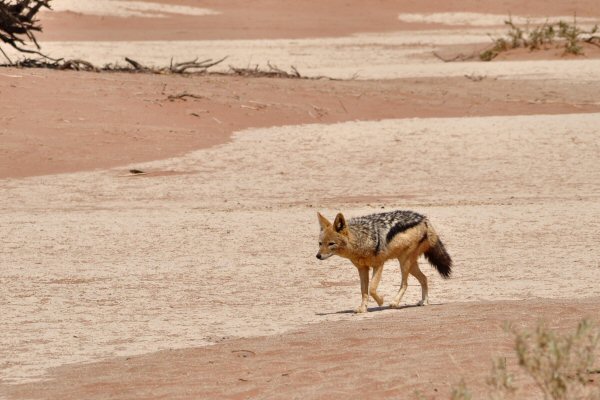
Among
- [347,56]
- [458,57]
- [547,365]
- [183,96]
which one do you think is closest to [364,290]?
[547,365]

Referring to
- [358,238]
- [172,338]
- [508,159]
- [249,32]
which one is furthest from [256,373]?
[249,32]

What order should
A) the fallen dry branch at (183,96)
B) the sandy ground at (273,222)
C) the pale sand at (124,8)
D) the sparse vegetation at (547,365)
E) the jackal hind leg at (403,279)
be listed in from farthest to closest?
the pale sand at (124,8) < the fallen dry branch at (183,96) < the jackal hind leg at (403,279) < the sandy ground at (273,222) < the sparse vegetation at (547,365)

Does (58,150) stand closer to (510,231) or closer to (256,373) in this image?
(510,231)

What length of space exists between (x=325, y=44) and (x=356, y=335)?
32314mm

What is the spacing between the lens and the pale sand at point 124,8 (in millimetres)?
49944

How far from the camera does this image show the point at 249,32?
44.7 metres

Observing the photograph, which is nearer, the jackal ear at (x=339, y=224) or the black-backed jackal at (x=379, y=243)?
the jackal ear at (x=339, y=224)

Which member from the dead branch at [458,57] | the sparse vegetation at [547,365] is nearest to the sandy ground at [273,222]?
the sparse vegetation at [547,365]

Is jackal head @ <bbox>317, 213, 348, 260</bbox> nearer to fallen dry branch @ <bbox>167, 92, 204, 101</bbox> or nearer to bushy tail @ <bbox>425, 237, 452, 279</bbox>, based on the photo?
bushy tail @ <bbox>425, 237, 452, 279</bbox>

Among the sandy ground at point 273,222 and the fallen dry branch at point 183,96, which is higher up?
the fallen dry branch at point 183,96

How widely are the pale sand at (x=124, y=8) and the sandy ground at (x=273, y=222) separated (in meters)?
22.6

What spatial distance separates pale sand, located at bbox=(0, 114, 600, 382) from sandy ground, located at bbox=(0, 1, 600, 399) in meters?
0.05

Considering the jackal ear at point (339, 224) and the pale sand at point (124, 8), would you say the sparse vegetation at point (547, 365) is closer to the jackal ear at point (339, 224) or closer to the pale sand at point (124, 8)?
the jackal ear at point (339, 224)

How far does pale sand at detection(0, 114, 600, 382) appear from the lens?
9977mm
